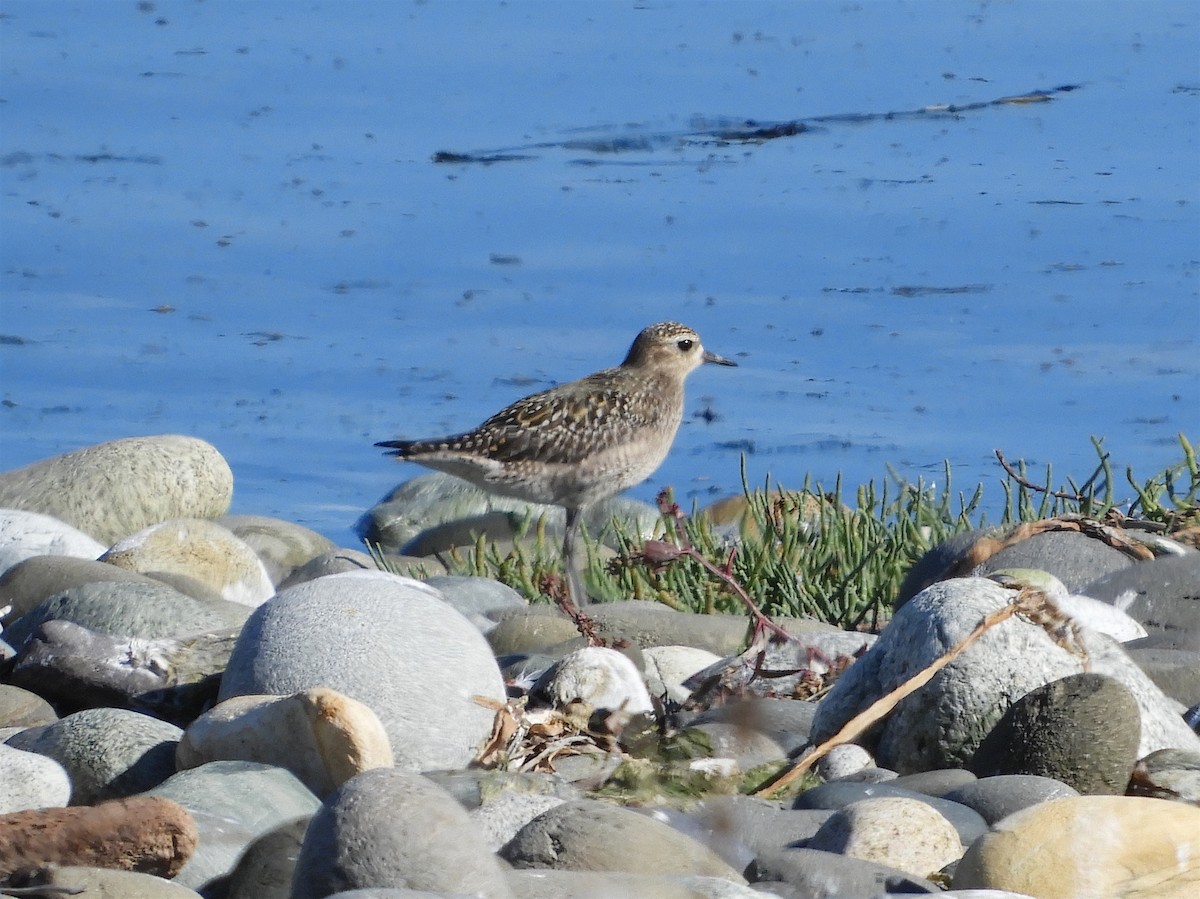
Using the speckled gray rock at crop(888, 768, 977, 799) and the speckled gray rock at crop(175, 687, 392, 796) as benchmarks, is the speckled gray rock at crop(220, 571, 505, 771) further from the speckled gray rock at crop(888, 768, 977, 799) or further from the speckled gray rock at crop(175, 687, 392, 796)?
the speckled gray rock at crop(888, 768, 977, 799)

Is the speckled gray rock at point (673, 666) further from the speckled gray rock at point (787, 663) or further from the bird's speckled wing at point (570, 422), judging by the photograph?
the bird's speckled wing at point (570, 422)

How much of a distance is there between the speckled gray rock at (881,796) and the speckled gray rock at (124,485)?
793 cm

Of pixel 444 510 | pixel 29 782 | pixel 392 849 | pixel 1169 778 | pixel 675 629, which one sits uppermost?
pixel 392 849

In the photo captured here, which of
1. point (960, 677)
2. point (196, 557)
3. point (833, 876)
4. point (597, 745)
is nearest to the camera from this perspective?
point (833, 876)

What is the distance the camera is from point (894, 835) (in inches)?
192

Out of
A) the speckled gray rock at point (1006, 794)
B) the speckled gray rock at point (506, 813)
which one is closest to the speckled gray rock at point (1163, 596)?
the speckled gray rock at point (1006, 794)

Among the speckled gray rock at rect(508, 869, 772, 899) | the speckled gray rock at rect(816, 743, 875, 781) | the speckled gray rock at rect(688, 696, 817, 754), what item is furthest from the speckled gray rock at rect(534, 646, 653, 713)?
the speckled gray rock at rect(508, 869, 772, 899)

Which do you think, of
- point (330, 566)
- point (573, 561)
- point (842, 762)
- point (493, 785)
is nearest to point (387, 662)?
point (493, 785)

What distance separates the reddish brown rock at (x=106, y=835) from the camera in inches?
173

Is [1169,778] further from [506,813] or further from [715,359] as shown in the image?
[715,359]

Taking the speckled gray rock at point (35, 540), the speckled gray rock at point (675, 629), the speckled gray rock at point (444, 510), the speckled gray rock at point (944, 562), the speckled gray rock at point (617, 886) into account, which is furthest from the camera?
the speckled gray rock at point (444, 510)

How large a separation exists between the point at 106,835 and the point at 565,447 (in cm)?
698

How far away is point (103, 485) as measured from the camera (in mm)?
12719

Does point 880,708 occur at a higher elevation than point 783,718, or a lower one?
higher
